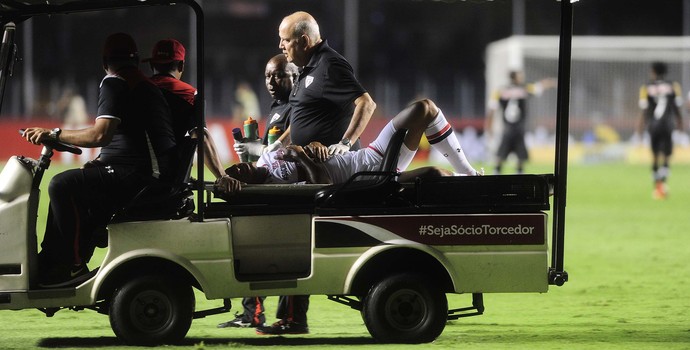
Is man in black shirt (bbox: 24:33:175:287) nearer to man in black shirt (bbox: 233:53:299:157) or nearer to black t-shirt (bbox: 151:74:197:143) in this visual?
black t-shirt (bbox: 151:74:197:143)

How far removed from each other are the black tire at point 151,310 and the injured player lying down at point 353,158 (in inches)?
28.4

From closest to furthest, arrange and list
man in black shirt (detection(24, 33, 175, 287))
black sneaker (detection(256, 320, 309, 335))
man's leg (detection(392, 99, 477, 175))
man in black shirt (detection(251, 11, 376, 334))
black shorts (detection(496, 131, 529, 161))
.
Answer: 1. man in black shirt (detection(24, 33, 175, 287))
2. man's leg (detection(392, 99, 477, 175))
3. man in black shirt (detection(251, 11, 376, 334))
4. black sneaker (detection(256, 320, 309, 335))
5. black shorts (detection(496, 131, 529, 161))

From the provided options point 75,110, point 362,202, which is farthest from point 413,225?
point 75,110

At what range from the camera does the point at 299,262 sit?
6812mm

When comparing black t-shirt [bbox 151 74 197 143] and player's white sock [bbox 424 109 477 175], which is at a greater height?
black t-shirt [bbox 151 74 197 143]

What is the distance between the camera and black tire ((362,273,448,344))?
666 centimetres

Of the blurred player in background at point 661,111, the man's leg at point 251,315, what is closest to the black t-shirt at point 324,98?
the man's leg at point 251,315

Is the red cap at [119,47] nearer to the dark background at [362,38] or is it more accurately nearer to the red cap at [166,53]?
the red cap at [166,53]

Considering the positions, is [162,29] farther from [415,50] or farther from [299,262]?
[299,262]

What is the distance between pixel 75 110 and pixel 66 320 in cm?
2281

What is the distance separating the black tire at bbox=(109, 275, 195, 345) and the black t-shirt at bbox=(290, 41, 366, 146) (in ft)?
4.23

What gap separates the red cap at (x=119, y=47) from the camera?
6.46 m

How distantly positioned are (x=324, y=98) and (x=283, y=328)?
1366mm

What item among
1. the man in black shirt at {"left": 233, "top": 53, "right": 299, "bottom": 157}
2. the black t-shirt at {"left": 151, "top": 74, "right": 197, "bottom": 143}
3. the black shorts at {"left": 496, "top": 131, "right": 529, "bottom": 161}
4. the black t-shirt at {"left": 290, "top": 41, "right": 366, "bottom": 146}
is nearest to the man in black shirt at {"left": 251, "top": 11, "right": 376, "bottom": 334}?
the black t-shirt at {"left": 290, "top": 41, "right": 366, "bottom": 146}
